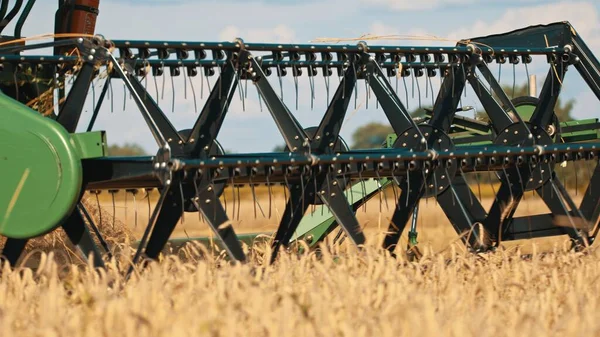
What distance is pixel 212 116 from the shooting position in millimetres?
6035

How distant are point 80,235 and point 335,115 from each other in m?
1.70

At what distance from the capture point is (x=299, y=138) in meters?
6.37

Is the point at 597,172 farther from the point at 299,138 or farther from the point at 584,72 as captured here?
the point at 299,138

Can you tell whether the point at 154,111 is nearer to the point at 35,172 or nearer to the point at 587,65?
the point at 35,172

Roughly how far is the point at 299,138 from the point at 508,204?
179 centimetres

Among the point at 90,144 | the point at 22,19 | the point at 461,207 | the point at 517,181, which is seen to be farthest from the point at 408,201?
the point at 22,19

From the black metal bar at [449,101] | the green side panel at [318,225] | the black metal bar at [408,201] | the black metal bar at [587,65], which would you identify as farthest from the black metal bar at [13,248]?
the black metal bar at [587,65]

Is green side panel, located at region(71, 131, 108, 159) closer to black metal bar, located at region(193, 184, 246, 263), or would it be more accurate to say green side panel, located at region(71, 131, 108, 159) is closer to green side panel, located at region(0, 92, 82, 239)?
green side panel, located at region(0, 92, 82, 239)

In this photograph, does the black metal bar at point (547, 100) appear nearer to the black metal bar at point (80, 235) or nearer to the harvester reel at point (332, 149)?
the harvester reel at point (332, 149)

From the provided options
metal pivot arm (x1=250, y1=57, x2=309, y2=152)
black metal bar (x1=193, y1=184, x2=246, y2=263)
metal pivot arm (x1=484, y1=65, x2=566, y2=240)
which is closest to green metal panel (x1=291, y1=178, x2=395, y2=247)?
metal pivot arm (x1=484, y1=65, x2=566, y2=240)

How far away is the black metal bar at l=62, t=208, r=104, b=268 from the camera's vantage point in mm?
5879

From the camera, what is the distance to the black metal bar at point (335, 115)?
6.55 meters

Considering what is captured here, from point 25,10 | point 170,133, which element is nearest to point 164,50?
point 170,133

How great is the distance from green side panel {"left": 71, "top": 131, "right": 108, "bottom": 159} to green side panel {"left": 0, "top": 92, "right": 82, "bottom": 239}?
0.06 meters
